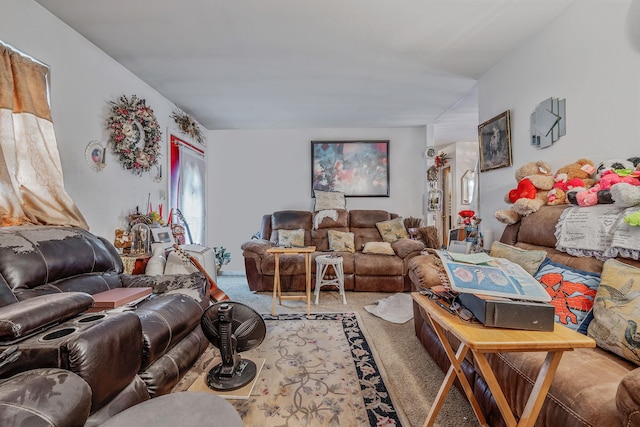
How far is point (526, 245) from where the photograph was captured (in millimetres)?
1945

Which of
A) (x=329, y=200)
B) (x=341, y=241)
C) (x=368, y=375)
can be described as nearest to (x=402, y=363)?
(x=368, y=375)

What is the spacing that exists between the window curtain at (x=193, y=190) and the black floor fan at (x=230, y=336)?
292 centimetres

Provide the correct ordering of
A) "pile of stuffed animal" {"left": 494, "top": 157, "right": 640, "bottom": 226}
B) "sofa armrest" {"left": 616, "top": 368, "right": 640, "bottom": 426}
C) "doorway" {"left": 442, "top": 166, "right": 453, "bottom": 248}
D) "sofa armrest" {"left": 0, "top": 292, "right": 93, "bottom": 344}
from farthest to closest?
"doorway" {"left": 442, "top": 166, "right": 453, "bottom": 248} → "pile of stuffed animal" {"left": 494, "top": 157, "right": 640, "bottom": 226} → "sofa armrest" {"left": 0, "top": 292, "right": 93, "bottom": 344} → "sofa armrest" {"left": 616, "top": 368, "right": 640, "bottom": 426}

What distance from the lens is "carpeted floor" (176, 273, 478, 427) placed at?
4.71 ft

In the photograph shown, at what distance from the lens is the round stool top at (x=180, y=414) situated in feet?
2.71

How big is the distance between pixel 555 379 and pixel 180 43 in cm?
321

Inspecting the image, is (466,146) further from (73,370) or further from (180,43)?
(73,370)

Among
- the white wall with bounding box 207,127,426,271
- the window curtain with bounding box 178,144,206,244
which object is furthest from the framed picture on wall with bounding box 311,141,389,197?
the window curtain with bounding box 178,144,206,244

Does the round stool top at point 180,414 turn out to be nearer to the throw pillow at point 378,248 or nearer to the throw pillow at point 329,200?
the throw pillow at point 378,248

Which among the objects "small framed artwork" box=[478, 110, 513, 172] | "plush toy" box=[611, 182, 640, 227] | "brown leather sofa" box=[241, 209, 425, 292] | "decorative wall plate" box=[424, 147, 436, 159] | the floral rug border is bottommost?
the floral rug border

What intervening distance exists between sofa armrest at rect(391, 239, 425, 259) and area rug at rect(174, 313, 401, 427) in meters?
1.47

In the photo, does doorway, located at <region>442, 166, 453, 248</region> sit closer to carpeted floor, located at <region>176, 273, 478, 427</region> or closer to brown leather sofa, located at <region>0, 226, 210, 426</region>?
carpeted floor, located at <region>176, 273, 478, 427</region>

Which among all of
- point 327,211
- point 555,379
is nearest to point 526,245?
point 555,379

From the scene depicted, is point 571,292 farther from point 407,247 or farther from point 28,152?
point 28,152
